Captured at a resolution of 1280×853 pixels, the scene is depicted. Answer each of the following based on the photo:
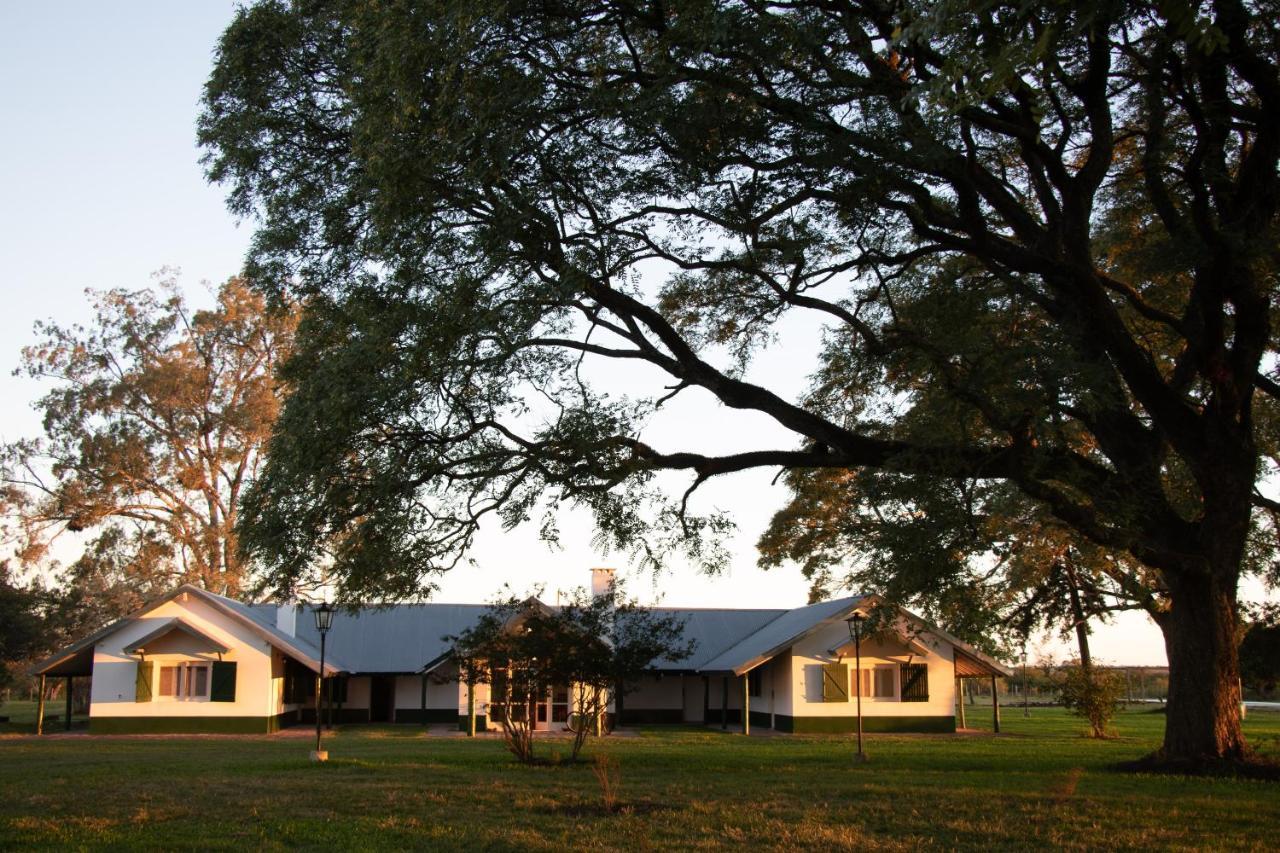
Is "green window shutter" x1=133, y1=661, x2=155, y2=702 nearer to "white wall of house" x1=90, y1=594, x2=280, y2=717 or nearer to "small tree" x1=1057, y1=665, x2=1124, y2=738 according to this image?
"white wall of house" x1=90, y1=594, x2=280, y2=717

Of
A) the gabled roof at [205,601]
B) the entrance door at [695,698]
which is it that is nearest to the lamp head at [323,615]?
the gabled roof at [205,601]

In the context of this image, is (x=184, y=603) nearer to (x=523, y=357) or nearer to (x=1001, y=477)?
Answer: (x=523, y=357)

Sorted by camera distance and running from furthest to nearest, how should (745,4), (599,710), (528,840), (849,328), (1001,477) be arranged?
(599,710) < (849,328) < (1001,477) < (745,4) < (528,840)

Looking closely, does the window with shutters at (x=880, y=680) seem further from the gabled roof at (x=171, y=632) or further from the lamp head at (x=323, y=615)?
the gabled roof at (x=171, y=632)

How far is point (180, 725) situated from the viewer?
30578mm

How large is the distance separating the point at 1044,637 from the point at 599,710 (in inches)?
616

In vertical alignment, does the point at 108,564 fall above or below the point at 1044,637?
above

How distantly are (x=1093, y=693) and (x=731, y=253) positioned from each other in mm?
21388

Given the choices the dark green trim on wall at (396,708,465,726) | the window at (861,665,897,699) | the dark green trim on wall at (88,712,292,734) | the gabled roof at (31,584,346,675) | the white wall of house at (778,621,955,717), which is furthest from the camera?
the dark green trim on wall at (396,708,465,726)

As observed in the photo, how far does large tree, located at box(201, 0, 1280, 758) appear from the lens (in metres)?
10.8

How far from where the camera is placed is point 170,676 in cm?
3105

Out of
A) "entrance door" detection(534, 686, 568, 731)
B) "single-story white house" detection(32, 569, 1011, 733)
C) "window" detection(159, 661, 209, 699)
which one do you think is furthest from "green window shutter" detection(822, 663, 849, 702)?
"window" detection(159, 661, 209, 699)

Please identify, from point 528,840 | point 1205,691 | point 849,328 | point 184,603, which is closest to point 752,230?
point 849,328

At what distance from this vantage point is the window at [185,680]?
30.9m
